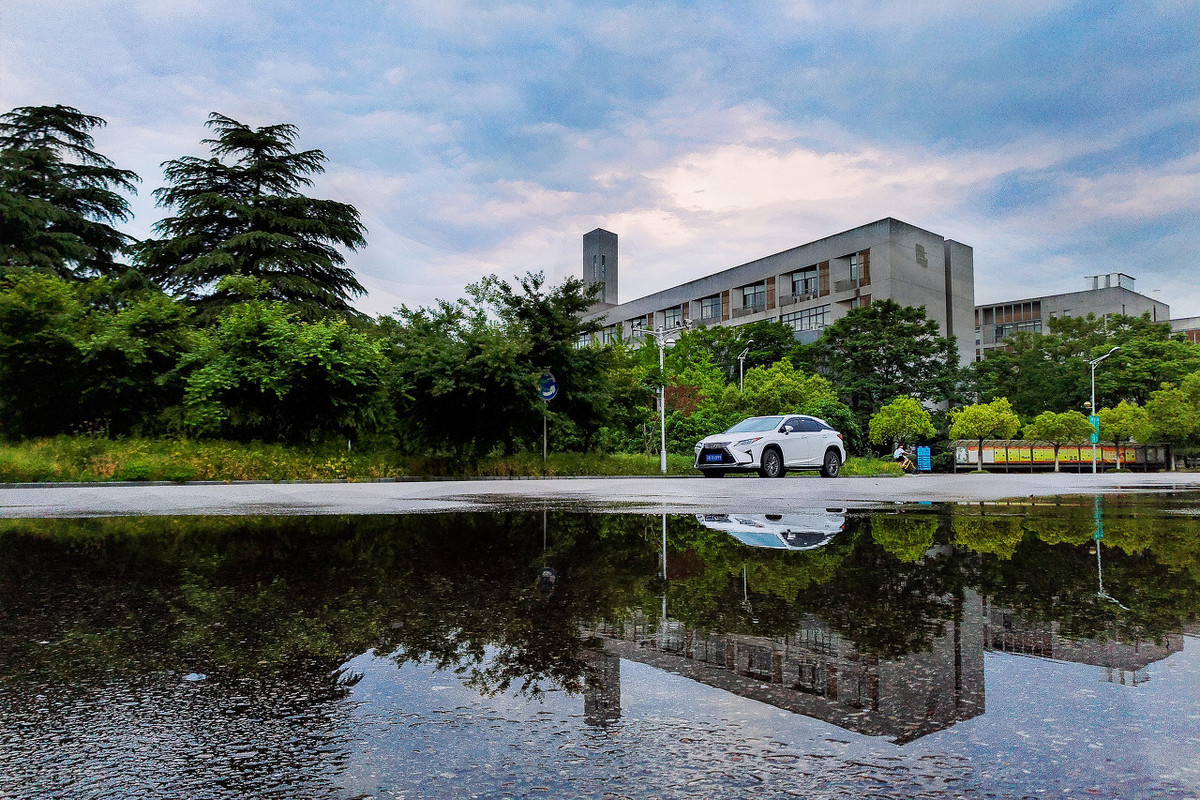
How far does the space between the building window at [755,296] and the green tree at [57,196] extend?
5696 cm

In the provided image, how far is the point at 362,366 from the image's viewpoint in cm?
1975

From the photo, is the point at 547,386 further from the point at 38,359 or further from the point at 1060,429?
the point at 1060,429

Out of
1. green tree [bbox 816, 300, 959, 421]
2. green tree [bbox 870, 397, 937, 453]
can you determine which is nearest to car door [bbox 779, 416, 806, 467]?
green tree [bbox 870, 397, 937, 453]

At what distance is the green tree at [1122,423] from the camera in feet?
181

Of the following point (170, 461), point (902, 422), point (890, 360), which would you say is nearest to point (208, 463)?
point (170, 461)

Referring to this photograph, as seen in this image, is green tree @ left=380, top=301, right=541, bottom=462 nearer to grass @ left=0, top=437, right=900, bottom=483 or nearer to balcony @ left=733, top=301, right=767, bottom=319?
grass @ left=0, top=437, right=900, bottom=483

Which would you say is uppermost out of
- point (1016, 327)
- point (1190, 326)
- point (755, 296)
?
point (1190, 326)

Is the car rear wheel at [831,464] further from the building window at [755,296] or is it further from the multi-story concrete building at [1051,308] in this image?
the multi-story concrete building at [1051,308]

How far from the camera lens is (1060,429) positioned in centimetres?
5312

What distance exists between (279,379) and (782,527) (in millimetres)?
15058

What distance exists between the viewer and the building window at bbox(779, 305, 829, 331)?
233 feet

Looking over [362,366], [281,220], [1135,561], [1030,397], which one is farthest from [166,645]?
[1030,397]

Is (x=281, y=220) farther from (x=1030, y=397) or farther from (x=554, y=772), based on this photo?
(x=1030, y=397)

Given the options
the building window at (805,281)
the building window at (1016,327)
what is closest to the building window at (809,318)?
the building window at (805,281)
